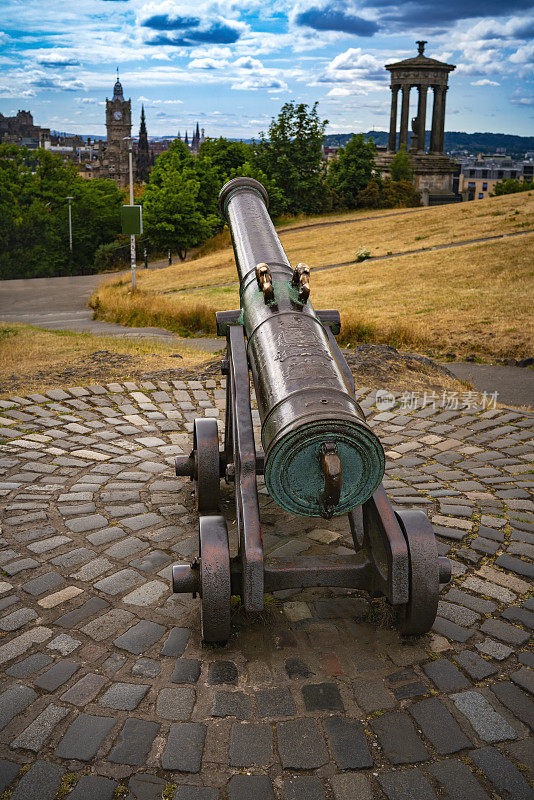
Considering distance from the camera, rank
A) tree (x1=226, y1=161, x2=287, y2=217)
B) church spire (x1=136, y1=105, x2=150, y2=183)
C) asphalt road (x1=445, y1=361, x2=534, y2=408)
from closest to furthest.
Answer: asphalt road (x1=445, y1=361, x2=534, y2=408) < tree (x1=226, y1=161, x2=287, y2=217) < church spire (x1=136, y1=105, x2=150, y2=183)

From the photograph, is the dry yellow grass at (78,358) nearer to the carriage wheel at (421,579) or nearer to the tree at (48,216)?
the carriage wheel at (421,579)

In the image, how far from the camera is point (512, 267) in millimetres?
20125

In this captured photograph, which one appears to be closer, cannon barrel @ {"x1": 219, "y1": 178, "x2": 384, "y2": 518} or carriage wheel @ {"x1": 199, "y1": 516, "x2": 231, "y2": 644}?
cannon barrel @ {"x1": 219, "y1": 178, "x2": 384, "y2": 518}

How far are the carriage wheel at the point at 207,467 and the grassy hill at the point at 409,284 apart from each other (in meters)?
7.39

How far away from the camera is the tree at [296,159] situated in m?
49.8

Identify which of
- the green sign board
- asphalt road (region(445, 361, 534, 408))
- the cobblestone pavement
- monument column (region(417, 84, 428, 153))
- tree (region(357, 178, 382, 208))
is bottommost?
the cobblestone pavement

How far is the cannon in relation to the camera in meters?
3.40

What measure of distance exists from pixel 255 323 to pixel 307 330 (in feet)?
1.62

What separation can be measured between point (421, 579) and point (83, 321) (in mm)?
16542

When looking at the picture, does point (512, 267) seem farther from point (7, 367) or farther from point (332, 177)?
point (332, 177)

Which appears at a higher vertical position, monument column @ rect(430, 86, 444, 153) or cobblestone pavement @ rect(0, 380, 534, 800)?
monument column @ rect(430, 86, 444, 153)

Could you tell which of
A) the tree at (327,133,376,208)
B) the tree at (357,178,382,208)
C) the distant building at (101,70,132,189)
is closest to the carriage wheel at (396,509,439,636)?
the tree at (357,178,382,208)

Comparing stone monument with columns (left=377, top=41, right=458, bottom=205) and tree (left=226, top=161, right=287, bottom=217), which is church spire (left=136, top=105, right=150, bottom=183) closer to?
stone monument with columns (left=377, top=41, right=458, bottom=205)

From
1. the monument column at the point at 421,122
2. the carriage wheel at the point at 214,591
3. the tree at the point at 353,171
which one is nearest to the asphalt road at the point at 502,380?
the carriage wheel at the point at 214,591
